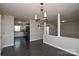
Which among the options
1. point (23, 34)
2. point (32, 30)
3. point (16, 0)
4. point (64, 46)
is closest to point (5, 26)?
point (32, 30)

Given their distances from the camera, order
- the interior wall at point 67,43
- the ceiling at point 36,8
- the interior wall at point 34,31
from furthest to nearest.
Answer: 1. the interior wall at point 34,31
2. the interior wall at point 67,43
3. the ceiling at point 36,8

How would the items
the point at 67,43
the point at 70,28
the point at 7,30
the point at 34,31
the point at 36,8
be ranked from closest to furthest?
the point at 36,8 → the point at 67,43 → the point at 7,30 → the point at 34,31 → the point at 70,28

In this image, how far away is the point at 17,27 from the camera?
43.9ft

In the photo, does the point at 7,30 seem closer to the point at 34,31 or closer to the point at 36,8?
the point at 36,8

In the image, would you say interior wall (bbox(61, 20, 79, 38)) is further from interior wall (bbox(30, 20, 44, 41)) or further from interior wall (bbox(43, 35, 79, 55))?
interior wall (bbox(43, 35, 79, 55))

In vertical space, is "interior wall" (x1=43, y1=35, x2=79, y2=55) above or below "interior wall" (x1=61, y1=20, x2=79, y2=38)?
below

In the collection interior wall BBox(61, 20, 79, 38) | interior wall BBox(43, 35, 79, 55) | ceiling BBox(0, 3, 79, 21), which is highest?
ceiling BBox(0, 3, 79, 21)

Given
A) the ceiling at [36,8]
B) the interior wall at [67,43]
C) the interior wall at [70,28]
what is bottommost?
the interior wall at [67,43]

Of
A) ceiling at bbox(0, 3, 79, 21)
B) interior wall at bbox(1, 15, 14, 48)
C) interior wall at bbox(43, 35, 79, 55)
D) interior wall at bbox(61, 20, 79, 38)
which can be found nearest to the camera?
ceiling at bbox(0, 3, 79, 21)

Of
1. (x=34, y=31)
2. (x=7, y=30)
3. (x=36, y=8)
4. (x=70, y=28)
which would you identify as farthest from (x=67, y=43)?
(x=70, y=28)

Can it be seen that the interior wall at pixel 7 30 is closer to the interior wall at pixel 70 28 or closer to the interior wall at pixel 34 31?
the interior wall at pixel 34 31

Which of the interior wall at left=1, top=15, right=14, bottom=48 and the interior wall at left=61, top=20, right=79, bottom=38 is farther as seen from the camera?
the interior wall at left=61, top=20, right=79, bottom=38

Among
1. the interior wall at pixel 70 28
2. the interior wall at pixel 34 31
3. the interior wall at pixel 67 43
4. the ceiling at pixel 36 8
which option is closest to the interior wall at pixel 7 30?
the ceiling at pixel 36 8

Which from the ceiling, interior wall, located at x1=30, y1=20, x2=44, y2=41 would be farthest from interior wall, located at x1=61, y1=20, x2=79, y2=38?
the ceiling
